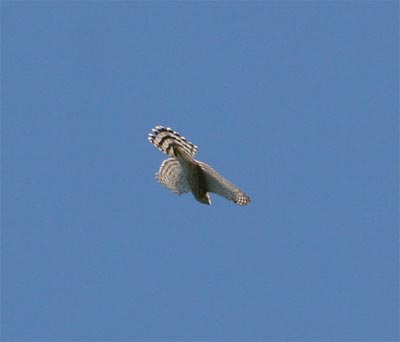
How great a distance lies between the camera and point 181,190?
1110 inches

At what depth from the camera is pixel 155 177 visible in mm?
28500

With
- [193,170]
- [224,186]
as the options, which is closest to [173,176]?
[193,170]

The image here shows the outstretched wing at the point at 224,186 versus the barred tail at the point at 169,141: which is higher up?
the barred tail at the point at 169,141

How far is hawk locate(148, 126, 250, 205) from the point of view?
27.3m

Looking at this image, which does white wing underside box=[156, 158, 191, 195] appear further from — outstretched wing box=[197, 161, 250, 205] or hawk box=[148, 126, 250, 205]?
outstretched wing box=[197, 161, 250, 205]

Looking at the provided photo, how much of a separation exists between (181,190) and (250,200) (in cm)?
157

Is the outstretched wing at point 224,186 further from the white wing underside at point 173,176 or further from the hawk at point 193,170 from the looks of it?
the white wing underside at point 173,176

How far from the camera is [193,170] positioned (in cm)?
2747

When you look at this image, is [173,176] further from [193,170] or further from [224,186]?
[224,186]

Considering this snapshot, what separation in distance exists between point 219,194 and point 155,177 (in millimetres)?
1512

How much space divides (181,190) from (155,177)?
63 cm

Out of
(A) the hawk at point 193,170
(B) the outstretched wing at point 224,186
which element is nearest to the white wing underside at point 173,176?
(A) the hawk at point 193,170

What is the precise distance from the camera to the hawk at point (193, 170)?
89.5 ft

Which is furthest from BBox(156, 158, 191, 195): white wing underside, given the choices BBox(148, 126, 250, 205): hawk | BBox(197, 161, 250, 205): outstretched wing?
BBox(197, 161, 250, 205): outstretched wing
